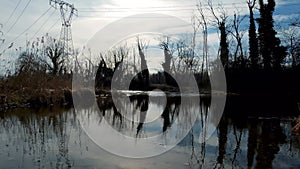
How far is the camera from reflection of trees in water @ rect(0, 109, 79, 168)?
6638mm

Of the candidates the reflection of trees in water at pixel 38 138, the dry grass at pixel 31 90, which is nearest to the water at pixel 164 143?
the reflection of trees in water at pixel 38 138

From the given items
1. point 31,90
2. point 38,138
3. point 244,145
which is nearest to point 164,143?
point 244,145

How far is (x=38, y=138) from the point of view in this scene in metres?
8.84

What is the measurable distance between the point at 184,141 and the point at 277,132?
10.9 ft

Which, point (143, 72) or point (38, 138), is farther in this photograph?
point (143, 72)

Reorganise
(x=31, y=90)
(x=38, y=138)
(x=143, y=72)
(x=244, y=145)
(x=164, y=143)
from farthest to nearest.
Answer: (x=143, y=72) < (x=31, y=90) < (x=38, y=138) < (x=164, y=143) < (x=244, y=145)

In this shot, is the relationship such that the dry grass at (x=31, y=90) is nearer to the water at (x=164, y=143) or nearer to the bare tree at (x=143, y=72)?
the water at (x=164, y=143)

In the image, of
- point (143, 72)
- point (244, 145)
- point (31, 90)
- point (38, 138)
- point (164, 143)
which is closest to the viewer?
point (244, 145)

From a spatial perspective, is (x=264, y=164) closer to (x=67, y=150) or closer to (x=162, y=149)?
(x=162, y=149)

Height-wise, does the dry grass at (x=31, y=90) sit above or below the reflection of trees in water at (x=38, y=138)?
above

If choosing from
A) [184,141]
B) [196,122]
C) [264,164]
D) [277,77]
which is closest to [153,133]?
[184,141]

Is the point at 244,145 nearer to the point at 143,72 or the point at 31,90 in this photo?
the point at 31,90

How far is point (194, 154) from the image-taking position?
7406 millimetres

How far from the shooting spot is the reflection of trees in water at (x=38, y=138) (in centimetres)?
664
